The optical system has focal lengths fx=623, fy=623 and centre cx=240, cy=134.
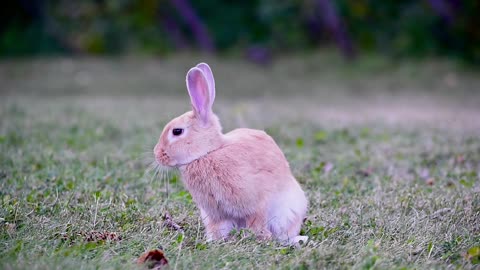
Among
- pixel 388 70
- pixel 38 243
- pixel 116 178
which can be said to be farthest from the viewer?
pixel 388 70

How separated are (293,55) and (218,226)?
1349 centimetres

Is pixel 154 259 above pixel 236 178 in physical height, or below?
below

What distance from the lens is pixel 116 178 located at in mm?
4508

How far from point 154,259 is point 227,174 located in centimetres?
61

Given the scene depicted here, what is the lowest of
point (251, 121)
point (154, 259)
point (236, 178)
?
point (251, 121)

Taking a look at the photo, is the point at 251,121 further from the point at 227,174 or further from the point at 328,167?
the point at 227,174

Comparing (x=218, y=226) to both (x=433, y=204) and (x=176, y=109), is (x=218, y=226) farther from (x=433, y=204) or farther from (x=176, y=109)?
(x=176, y=109)

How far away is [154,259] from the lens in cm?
280

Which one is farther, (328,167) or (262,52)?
(262,52)

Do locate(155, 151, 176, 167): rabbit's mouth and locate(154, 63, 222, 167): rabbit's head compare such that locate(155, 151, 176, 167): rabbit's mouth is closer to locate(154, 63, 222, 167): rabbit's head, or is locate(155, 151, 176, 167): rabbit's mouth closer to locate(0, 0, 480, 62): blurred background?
locate(154, 63, 222, 167): rabbit's head

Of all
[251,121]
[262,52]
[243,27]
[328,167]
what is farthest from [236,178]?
[243,27]

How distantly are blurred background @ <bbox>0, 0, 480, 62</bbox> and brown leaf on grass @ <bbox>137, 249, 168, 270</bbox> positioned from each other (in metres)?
12.2

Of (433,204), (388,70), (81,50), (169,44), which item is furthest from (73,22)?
(433,204)

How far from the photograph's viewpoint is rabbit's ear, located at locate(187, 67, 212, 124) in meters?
3.33
